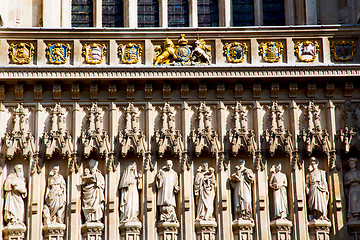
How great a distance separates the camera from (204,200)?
2597cm

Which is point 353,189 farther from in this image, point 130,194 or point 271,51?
point 130,194

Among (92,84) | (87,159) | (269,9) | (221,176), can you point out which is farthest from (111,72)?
(269,9)

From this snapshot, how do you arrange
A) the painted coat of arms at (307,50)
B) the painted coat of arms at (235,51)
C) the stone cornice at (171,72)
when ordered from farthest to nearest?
the painted coat of arms at (307,50) → the painted coat of arms at (235,51) → the stone cornice at (171,72)

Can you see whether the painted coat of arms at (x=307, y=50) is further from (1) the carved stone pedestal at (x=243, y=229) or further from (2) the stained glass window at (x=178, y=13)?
(1) the carved stone pedestal at (x=243, y=229)

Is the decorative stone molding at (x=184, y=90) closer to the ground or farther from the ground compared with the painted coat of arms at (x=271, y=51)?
closer to the ground

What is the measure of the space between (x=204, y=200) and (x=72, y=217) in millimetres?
3468

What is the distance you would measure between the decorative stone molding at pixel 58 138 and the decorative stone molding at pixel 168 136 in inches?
92.1

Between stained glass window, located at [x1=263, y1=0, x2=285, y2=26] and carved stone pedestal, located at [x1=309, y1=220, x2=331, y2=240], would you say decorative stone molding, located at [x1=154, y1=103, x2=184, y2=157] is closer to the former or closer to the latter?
carved stone pedestal, located at [x1=309, y1=220, x2=331, y2=240]

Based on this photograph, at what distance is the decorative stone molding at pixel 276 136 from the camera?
1040 inches

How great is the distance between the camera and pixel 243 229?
2578 centimetres

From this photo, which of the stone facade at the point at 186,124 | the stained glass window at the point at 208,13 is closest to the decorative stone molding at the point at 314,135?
the stone facade at the point at 186,124

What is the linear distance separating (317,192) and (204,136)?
10.9 feet

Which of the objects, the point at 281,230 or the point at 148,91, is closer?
the point at 281,230

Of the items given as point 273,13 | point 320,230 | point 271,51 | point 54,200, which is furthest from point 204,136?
point 273,13
